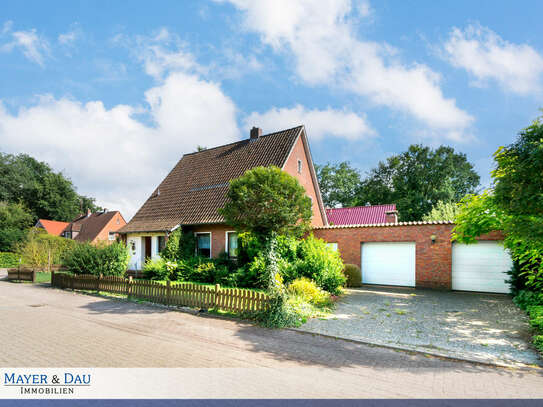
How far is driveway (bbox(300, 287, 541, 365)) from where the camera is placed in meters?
6.00

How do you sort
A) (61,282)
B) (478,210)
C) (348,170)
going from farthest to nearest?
1. (348,170)
2. (61,282)
3. (478,210)

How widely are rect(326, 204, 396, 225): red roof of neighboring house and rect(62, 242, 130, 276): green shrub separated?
1821cm

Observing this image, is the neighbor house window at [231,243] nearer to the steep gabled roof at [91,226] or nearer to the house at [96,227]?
the house at [96,227]

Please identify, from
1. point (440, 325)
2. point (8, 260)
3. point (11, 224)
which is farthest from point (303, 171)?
point (11, 224)

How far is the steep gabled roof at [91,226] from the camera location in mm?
45931

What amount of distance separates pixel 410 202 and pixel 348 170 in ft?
34.1

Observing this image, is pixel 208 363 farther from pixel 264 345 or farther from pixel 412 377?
pixel 412 377

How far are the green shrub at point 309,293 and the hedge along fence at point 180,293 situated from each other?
174 cm

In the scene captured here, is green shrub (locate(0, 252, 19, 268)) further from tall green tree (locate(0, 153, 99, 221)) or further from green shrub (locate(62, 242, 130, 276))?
green shrub (locate(62, 242, 130, 276))

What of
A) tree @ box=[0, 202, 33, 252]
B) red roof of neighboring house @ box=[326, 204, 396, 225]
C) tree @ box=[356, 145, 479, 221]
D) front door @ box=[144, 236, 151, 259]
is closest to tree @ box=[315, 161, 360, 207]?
tree @ box=[356, 145, 479, 221]

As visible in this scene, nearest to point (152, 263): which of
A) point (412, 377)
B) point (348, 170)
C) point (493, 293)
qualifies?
point (412, 377)

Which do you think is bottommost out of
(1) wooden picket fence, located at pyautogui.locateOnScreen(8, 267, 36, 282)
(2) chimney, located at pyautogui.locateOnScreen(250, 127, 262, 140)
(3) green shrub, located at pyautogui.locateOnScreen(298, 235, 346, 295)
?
(1) wooden picket fence, located at pyautogui.locateOnScreen(8, 267, 36, 282)

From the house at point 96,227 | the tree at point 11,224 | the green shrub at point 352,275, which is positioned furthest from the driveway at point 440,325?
the house at point 96,227

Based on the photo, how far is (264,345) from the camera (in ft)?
20.8
